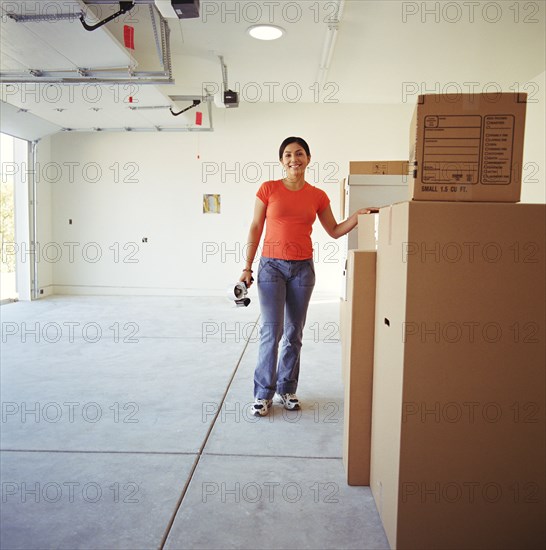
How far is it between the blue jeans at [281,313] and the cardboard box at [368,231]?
0.33 m

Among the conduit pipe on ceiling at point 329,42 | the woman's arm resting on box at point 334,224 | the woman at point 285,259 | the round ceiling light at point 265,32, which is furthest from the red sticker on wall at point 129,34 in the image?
the woman's arm resting on box at point 334,224

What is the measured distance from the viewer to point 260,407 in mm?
2678

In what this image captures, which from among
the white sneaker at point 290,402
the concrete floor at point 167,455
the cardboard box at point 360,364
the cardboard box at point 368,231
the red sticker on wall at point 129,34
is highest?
the red sticker on wall at point 129,34

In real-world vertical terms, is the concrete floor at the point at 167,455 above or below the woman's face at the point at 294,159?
below

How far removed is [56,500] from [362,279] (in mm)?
1439

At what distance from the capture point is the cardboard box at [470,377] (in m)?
1.40

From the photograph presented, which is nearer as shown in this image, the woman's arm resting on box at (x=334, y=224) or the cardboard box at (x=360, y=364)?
the cardboard box at (x=360, y=364)

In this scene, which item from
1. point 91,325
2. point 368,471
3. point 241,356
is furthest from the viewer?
point 91,325

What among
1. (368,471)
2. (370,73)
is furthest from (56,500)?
(370,73)

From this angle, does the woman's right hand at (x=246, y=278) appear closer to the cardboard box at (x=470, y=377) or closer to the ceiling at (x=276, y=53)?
the cardboard box at (x=470, y=377)

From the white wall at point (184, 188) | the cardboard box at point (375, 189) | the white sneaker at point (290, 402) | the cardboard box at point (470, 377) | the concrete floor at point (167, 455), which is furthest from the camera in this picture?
the white wall at point (184, 188)

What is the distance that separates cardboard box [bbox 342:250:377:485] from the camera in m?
1.86

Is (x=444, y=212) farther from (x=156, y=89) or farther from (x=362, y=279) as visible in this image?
(x=156, y=89)

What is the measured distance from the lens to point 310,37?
15.8ft
